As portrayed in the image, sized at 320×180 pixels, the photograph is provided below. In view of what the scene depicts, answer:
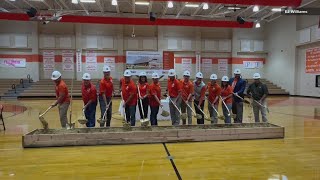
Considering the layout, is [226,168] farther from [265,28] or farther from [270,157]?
[265,28]

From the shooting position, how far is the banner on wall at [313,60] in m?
19.0

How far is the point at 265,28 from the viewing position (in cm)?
2522

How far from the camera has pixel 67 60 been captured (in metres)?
22.8

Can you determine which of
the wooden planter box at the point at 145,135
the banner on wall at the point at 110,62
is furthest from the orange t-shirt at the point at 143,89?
the banner on wall at the point at 110,62

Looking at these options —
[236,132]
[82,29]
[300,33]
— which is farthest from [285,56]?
[236,132]

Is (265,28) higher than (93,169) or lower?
higher

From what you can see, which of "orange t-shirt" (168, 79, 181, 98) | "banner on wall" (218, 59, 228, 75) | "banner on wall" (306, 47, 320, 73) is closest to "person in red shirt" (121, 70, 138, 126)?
"orange t-shirt" (168, 79, 181, 98)

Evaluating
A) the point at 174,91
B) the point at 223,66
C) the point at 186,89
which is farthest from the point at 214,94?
the point at 223,66

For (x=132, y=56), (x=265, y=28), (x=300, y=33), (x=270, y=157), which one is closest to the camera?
(x=270, y=157)

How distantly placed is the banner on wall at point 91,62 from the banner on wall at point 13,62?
4867mm

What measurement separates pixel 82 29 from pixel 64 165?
2043 cm

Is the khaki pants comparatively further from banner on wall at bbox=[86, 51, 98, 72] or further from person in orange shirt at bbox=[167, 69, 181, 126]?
banner on wall at bbox=[86, 51, 98, 72]

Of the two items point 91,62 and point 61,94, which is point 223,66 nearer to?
point 91,62

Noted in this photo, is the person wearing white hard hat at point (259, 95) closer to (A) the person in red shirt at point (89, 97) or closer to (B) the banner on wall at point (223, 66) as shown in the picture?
(A) the person in red shirt at point (89, 97)
